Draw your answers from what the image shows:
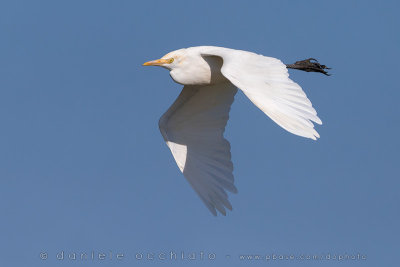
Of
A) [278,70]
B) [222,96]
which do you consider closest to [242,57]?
[278,70]

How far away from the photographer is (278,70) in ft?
34.8

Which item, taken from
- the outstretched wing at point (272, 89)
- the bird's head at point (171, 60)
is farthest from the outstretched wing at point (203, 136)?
the outstretched wing at point (272, 89)

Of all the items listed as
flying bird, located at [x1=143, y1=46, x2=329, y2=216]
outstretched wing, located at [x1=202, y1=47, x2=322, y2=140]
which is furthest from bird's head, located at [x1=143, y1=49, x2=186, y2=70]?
outstretched wing, located at [x1=202, y1=47, x2=322, y2=140]

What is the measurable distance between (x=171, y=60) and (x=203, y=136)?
61.9 inches

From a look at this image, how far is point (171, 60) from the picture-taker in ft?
40.1

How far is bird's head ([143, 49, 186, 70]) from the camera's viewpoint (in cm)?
1216

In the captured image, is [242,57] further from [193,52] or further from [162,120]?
[162,120]

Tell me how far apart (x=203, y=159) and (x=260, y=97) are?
3414 millimetres

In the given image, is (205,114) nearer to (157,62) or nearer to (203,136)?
(203,136)

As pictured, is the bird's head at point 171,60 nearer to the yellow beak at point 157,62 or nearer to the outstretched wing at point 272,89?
the yellow beak at point 157,62

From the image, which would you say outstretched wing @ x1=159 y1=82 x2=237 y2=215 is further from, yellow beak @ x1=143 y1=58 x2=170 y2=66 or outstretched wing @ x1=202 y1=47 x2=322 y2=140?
outstretched wing @ x1=202 y1=47 x2=322 y2=140

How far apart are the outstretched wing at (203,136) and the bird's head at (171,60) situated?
900 mm

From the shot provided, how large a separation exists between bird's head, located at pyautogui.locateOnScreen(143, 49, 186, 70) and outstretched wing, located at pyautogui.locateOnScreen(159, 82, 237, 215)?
900mm

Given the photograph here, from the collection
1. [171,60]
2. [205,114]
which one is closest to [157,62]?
[171,60]
